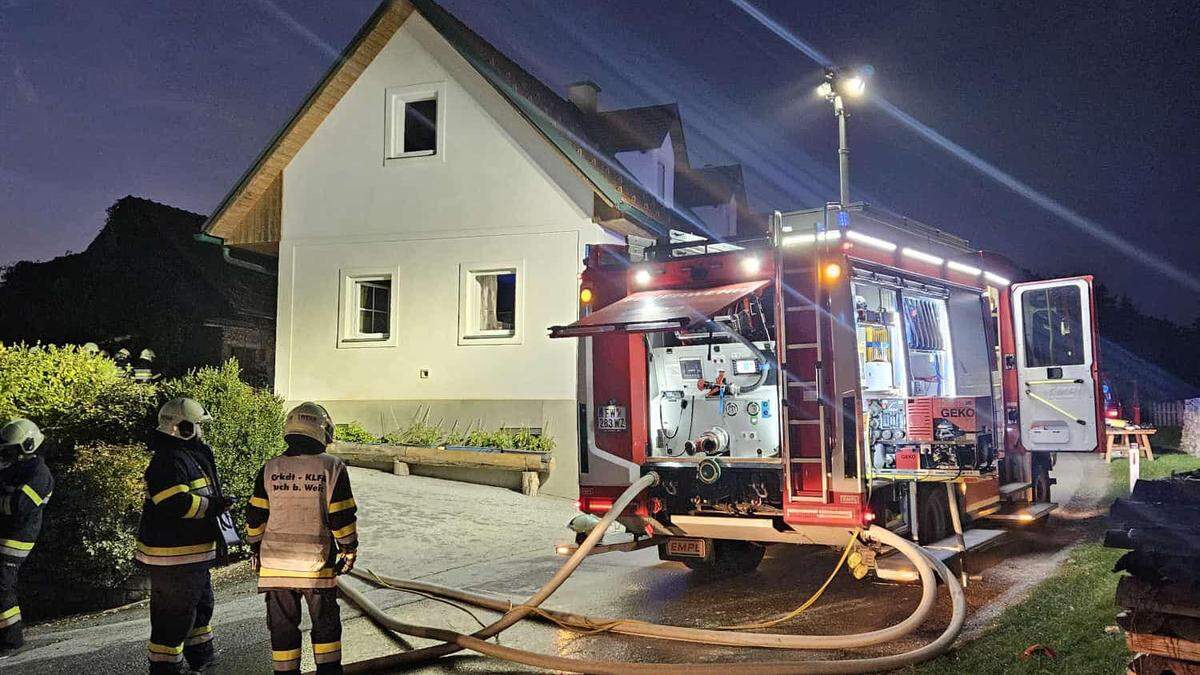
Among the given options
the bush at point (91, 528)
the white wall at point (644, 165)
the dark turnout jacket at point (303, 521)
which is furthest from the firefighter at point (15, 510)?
the white wall at point (644, 165)

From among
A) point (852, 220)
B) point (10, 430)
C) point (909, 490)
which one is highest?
point (852, 220)

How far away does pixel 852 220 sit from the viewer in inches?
299

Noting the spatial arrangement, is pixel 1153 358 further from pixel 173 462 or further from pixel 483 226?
pixel 173 462

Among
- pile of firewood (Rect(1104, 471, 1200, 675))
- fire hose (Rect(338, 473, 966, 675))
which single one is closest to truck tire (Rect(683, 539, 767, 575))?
fire hose (Rect(338, 473, 966, 675))

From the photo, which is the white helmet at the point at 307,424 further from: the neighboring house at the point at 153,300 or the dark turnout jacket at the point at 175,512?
the neighboring house at the point at 153,300

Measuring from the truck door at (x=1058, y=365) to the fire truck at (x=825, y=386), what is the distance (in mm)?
16

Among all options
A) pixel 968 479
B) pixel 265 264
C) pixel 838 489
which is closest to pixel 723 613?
pixel 838 489

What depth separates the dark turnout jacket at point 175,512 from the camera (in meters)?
5.07

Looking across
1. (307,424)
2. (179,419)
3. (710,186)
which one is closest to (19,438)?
(179,419)

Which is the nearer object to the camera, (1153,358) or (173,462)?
(173,462)

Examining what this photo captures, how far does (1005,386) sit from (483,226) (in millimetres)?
9278

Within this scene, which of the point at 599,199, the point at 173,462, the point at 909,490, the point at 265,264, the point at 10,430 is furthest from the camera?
the point at 265,264

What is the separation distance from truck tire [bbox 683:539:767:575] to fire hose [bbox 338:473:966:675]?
68.4 inches

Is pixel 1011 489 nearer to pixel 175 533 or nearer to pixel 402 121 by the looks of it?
pixel 175 533
